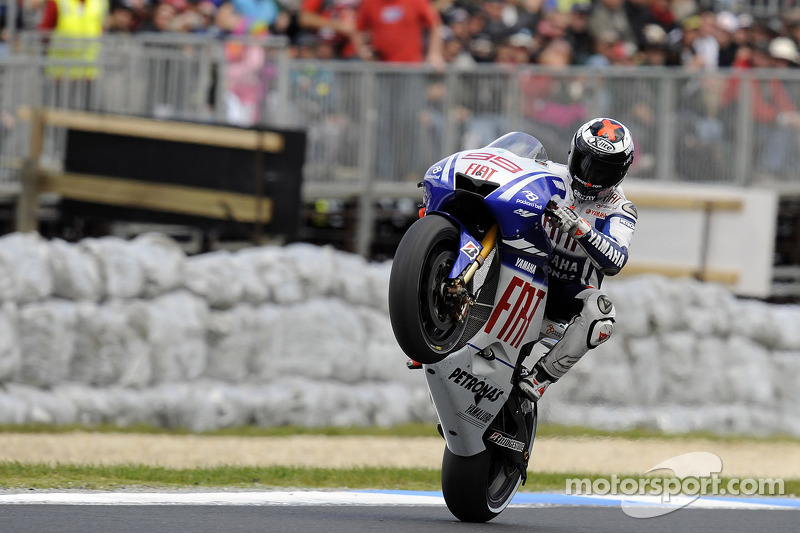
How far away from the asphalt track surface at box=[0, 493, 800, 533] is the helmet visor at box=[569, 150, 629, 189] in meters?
1.58

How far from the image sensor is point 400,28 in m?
14.1

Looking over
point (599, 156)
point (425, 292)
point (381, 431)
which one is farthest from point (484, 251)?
point (381, 431)

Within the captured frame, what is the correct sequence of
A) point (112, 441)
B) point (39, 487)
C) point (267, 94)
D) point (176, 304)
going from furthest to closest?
point (267, 94) → point (176, 304) → point (112, 441) → point (39, 487)

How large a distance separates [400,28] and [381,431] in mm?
4468

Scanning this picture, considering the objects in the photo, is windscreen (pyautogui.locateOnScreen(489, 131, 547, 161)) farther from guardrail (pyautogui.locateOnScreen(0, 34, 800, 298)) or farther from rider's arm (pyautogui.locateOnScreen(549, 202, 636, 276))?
guardrail (pyautogui.locateOnScreen(0, 34, 800, 298))

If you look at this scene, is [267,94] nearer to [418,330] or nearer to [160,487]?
[160,487]

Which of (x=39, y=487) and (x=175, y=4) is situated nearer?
(x=39, y=487)

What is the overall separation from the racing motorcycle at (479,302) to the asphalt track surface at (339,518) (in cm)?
31

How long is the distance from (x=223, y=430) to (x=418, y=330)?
5427mm

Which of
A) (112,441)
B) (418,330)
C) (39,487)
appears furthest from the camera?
(112,441)

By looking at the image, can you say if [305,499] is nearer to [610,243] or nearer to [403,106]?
[610,243]

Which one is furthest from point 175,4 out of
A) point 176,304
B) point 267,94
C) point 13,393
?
point 13,393

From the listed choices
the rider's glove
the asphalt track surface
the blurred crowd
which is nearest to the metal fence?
the blurred crowd

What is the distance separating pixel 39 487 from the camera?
7211 millimetres
